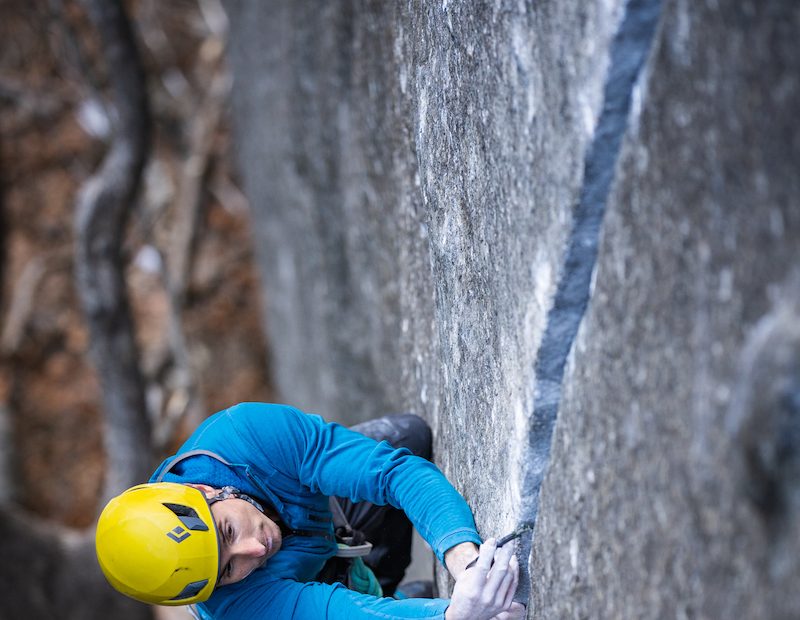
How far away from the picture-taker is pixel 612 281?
1.08m

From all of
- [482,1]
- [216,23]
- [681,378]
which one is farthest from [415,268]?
[216,23]

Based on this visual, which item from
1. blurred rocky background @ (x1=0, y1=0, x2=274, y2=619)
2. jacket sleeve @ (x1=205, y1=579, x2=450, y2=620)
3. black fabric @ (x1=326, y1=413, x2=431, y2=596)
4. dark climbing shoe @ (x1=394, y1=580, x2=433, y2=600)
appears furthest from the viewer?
blurred rocky background @ (x1=0, y1=0, x2=274, y2=619)

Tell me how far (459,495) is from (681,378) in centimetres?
82

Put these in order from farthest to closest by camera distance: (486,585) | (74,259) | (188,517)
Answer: (74,259) < (188,517) < (486,585)

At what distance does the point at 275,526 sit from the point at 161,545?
0.73ft

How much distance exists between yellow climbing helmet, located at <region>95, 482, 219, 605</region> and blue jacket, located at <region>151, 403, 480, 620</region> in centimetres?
10

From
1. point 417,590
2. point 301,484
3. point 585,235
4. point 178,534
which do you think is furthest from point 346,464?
point 585,235

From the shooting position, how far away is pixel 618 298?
106 cm

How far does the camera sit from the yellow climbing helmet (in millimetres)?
1548

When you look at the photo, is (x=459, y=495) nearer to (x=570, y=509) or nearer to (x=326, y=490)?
(x=326, y=490)

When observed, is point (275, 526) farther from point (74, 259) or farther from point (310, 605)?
point (74, 259)

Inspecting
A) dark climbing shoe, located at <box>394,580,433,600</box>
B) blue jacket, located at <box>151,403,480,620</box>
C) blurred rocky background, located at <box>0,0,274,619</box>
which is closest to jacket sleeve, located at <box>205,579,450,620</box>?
blue jacket, located at <box>151,403,480,620</box>

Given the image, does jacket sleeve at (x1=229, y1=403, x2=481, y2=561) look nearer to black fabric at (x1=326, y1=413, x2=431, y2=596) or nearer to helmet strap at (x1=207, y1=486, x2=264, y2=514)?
helmet strap at (x1=207, y1=486, x2=264, y2=514)

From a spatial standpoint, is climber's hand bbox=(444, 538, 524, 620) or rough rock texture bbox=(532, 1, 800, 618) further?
climber's hand bbox=(444, 538, 524, 620)
